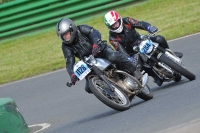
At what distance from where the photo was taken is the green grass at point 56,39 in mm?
17266

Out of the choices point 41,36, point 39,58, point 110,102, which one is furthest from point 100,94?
point 41,36

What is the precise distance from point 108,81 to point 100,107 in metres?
1.57

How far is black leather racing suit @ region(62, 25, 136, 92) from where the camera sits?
1005 centimetres

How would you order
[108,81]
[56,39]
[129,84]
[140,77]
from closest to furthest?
[108,81] < [129,84] < [140,77] < [56,39]

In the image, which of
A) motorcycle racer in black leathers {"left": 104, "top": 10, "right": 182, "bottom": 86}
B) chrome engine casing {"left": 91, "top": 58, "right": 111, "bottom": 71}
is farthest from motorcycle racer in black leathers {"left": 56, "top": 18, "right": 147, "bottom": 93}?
motorcycle racer in black leathers {"left": 104, "top": 10, "right": 182, "bottom": 86}

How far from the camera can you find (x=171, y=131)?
7.15 meters

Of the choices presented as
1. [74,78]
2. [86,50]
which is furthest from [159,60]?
[74,78]

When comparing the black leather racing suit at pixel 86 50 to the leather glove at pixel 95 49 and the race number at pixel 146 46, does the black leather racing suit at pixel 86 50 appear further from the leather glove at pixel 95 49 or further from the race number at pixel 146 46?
the race number at pixel 146 46

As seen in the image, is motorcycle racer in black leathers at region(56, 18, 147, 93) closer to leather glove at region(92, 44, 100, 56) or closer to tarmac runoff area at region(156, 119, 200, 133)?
leather glove at region(92, 44, 100, 56)

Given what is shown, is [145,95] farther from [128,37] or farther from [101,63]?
[128,37]

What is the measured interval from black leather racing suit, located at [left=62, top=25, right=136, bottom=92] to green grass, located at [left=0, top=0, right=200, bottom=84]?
6.46 m

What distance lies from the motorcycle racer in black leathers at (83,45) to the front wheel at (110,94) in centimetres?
34

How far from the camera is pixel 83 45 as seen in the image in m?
10.2

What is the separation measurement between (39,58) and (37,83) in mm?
3632
